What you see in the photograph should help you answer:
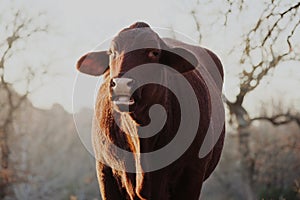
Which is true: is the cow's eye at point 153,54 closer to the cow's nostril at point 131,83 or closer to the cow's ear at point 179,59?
the cow's ear at point 179,59

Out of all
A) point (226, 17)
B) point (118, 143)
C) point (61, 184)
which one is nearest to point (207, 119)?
point (118, 143)

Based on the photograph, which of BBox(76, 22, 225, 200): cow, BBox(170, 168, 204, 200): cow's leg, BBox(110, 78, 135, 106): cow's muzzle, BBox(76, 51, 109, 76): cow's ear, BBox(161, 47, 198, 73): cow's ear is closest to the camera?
BBox(110, 78, 135, 106): cow's muzzle

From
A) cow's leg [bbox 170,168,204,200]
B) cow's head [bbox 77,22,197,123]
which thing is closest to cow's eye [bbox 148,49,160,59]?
cow's head [bbox 77,22,197,123]

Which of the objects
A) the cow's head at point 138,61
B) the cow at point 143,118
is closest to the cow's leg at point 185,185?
the cow at point 143,118

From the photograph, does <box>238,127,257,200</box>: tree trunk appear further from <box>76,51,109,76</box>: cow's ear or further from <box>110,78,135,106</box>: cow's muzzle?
<box>110,78,135,106</box>: cow's muzzle

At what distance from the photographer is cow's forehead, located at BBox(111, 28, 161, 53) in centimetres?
476

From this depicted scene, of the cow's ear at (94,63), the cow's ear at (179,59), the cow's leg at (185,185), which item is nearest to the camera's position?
the cow's ear at (179,59)

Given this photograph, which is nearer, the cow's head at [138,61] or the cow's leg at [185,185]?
the cow's head at [138,61]

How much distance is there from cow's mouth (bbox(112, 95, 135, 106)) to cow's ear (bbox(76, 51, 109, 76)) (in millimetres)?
1318

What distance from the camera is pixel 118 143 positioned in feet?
17.4

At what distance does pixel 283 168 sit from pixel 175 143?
70.1 feet

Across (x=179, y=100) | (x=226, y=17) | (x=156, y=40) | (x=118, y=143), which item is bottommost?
(x=118, y=143)

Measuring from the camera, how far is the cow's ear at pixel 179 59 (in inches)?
198

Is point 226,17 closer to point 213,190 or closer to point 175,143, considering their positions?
point 175,143
